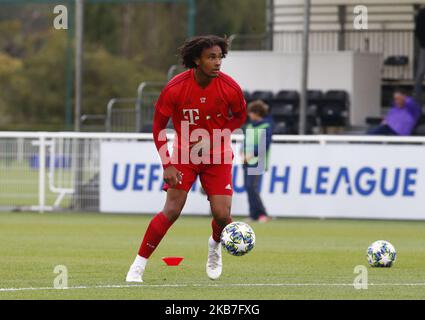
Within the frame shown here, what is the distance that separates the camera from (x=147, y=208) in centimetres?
2361

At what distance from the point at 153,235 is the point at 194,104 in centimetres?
129

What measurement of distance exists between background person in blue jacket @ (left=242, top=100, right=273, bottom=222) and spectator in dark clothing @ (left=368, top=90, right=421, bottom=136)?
174 inches

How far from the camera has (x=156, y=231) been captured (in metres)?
12.3

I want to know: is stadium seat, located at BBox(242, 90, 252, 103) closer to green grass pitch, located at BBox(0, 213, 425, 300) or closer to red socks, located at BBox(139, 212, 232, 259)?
green grass pitch, located at BBox(0, 213, 425, 300)

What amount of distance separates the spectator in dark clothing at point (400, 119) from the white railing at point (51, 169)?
2450 mm

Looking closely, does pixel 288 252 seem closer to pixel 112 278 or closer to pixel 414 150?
pixel 112 278

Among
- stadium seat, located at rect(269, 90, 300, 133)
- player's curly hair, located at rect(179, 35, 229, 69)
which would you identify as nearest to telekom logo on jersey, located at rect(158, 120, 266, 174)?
player's curly hair, located at rect(179, 35, 229, 69)

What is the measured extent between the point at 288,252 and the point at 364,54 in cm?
1456

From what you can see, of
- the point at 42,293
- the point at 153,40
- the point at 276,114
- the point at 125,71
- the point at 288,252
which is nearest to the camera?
the point at 42,293

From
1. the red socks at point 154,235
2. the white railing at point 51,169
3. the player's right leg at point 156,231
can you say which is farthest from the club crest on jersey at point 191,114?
the white railing at point 51,169

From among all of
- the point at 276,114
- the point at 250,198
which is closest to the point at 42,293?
the point at 250,198

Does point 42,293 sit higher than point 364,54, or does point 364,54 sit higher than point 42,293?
point 364,54

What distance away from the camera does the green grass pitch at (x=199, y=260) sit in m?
11.5

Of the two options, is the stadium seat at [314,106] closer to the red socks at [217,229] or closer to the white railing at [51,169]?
the white railing at [51,169]
